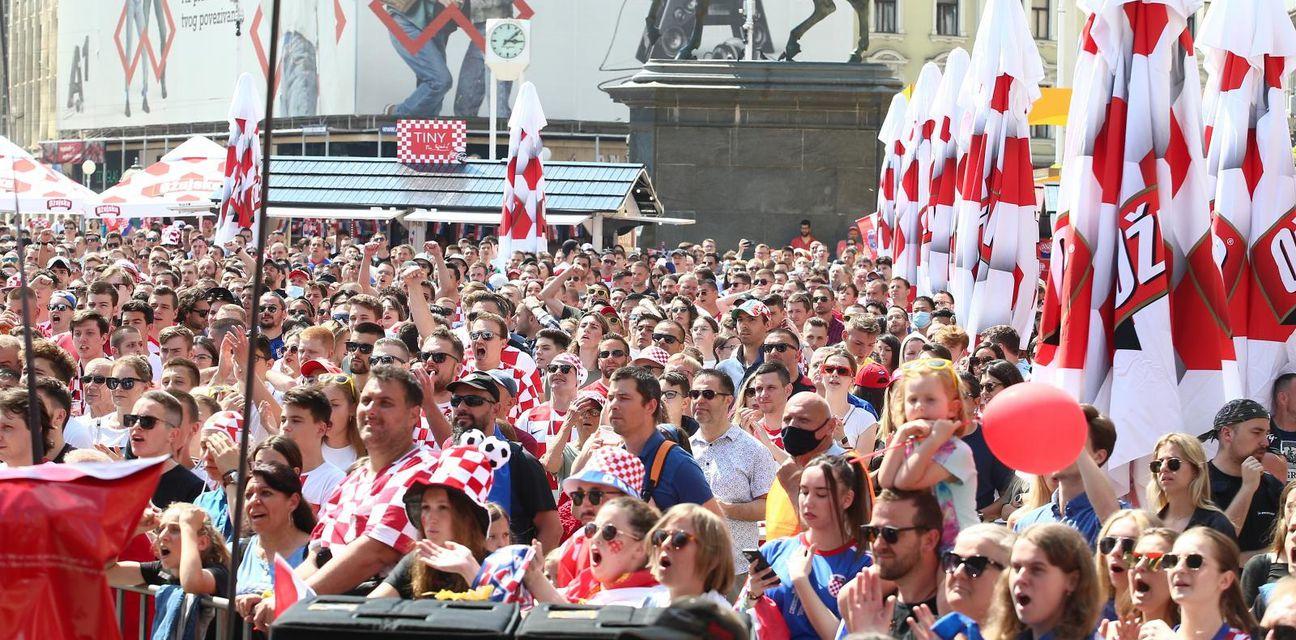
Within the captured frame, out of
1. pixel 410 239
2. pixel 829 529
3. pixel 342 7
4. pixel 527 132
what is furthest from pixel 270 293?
pixel 342 7

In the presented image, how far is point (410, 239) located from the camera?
3619 centimetres

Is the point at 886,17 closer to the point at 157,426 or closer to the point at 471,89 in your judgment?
the point at 471,89

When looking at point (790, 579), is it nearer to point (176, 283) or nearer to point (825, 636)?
point (825, 636)

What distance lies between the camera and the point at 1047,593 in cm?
452

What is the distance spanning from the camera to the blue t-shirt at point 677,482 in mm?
6664

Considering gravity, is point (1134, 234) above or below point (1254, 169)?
below

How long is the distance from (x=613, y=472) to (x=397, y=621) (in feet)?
8.25

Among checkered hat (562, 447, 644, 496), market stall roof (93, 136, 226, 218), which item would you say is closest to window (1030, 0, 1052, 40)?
market stall roof (93, 136, 226, 218)

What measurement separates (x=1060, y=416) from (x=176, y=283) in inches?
491

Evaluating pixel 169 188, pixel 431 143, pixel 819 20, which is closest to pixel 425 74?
Result: pixel 431 143

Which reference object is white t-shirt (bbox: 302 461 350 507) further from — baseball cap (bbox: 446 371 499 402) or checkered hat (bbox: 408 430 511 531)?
checkered hat (bbox: 408 430 511 531)

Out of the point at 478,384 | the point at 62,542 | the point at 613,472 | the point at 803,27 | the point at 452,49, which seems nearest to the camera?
the point at 62,542

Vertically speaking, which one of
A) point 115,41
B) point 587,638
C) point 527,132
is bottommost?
point 587,638

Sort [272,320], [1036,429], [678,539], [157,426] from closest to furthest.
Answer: [678,539] → [1036,429] → [157,426] → [272,320]
